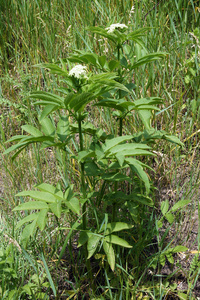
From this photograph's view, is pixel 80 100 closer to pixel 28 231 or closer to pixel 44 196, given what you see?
pixel 44 196

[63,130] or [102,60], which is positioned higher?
[102,60]

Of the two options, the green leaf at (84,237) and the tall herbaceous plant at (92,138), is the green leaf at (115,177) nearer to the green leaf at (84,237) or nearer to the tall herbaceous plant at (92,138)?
the tall herbaceous plant at (92,138)

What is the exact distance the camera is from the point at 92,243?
5.08ft

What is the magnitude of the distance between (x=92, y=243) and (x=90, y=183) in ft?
2.01

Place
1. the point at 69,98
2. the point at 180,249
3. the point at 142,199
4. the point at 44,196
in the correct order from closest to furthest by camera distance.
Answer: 1. the point at 69,98
2. the point at 44,196
3. the point at 142,199
4. the point at 180,249

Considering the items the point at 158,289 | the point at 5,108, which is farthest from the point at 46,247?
the point at 5,108

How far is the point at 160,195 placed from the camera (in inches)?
89.3

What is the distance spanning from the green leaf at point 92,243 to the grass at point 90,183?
0.12 m

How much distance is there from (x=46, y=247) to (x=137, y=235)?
57cm

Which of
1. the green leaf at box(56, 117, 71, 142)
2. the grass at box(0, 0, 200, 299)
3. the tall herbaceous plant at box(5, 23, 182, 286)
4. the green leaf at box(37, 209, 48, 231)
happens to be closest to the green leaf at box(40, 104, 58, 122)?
the tall herbaceous plant at box(5, 23, 182, 286)

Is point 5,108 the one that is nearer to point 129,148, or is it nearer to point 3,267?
point 3,267

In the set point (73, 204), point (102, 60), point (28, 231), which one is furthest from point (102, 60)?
point (28, 231)

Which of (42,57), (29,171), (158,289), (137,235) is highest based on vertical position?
(42,57)

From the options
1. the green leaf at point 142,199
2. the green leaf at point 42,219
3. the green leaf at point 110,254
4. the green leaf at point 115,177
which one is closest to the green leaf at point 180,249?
the green leaf at point 142,199
